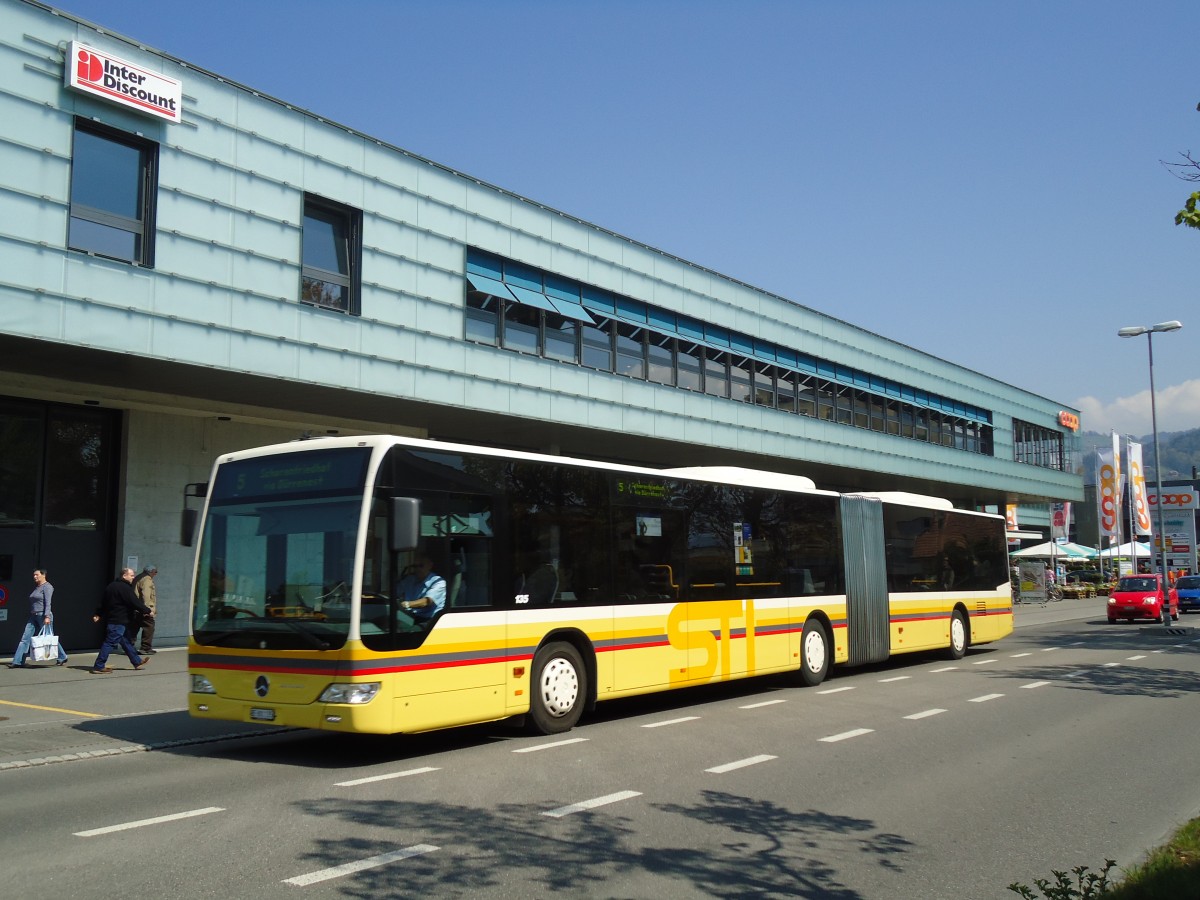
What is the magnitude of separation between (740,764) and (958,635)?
511 inches

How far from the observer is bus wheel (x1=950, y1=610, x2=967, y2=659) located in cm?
2089

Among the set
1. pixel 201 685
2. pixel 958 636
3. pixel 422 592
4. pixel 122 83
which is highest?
pixel 122 83

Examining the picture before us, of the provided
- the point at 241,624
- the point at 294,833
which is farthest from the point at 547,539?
the point at 294,833

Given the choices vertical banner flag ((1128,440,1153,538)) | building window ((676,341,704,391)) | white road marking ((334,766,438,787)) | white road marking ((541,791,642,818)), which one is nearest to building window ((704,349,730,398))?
building window ((676,341,704,391))

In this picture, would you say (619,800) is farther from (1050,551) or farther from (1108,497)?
(1108,497)

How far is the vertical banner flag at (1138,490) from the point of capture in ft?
198

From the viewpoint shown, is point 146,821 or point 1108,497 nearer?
point 146,821

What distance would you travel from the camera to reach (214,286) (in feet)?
62.2

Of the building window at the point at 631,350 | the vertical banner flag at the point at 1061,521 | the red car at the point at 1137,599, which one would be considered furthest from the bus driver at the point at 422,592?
the vertical banner flag at the point at 1061,521

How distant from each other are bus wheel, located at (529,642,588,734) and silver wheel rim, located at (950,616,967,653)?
37.6ft

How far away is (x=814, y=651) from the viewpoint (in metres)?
16.4

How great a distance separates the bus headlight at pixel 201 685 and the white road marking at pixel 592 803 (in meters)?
4.11

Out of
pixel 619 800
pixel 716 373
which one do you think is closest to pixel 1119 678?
pixel 619 800

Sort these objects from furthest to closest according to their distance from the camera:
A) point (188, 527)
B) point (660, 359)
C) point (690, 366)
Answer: point (690, 366)
point (660, 359)
point (188, 527)
